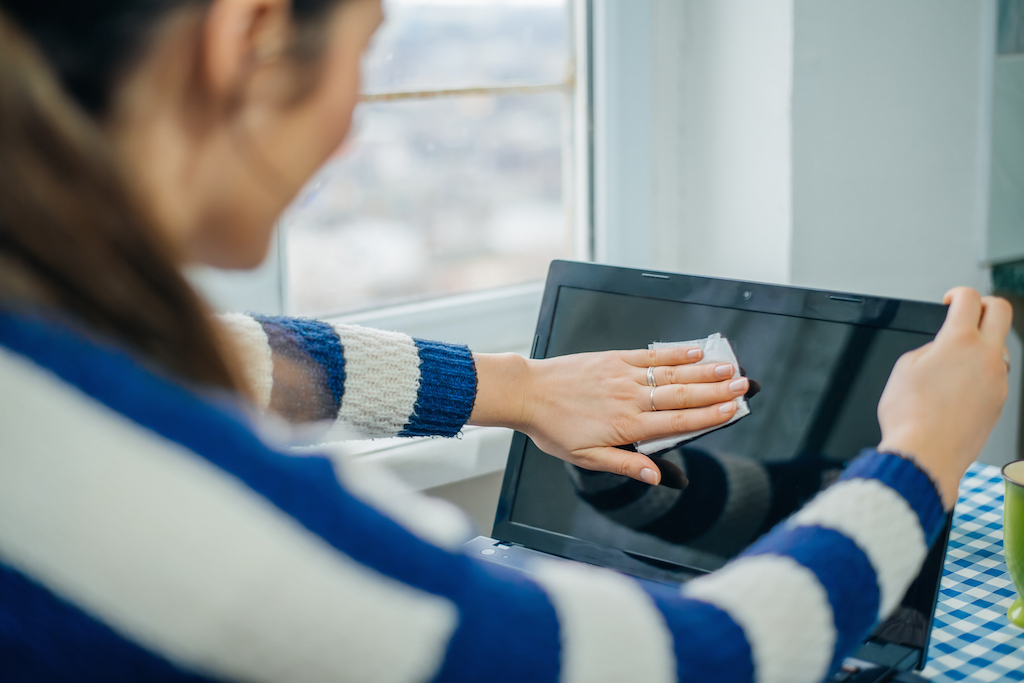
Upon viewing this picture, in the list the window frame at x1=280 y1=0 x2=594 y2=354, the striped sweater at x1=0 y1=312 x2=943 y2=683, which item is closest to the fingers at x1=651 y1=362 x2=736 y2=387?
the striped sweater at x1=0 y1=312 x2=943 y2=683

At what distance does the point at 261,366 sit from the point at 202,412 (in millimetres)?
384

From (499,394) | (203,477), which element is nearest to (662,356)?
(499,394)

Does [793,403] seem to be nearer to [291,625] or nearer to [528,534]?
[528,534]

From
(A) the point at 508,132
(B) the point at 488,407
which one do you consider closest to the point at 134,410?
(B) the point at 488,407

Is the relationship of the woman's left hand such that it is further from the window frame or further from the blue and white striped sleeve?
the window frame

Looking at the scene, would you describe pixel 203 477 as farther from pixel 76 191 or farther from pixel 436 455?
pixel 436 455

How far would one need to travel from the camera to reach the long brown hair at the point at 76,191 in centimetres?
30

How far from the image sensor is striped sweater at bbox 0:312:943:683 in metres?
0.29

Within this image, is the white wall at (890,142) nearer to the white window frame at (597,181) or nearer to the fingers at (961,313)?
the white window frame at (597,181)

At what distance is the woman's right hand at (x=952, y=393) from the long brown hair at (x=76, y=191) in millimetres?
371

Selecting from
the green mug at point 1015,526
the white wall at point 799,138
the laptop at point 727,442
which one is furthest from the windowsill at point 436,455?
the green mug at point 1015,526

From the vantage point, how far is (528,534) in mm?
788

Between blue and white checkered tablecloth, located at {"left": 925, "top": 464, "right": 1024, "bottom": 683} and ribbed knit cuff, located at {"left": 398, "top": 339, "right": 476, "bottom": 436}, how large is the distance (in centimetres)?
41

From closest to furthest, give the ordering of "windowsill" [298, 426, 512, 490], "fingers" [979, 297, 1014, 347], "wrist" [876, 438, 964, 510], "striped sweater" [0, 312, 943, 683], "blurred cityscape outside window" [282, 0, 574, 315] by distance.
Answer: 1. "striped sweater" [0, 312, 943, 683]
2. "wrist" [876, 438, 964, 510]
3. "fingers" [979, 297, 1014, 347]
4. "windowsill" [298, 426, 512, 490]
5. "blurred cityscape outside window" [282, 0, 574, 315]
